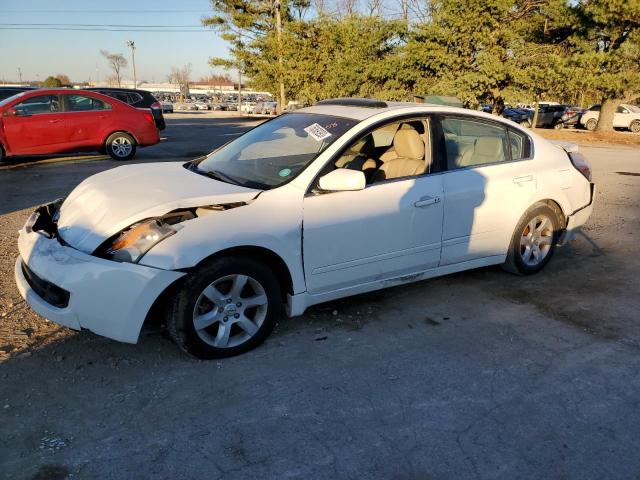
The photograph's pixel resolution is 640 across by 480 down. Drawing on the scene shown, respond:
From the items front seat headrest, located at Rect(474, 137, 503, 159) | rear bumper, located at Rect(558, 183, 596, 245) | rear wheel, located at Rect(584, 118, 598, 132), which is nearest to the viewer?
front seat headrest, located at Rect(474, 137, 503, 159)

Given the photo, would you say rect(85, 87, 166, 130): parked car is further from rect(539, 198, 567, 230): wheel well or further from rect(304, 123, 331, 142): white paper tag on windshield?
rect(539, 198, 567, 230): wheel well

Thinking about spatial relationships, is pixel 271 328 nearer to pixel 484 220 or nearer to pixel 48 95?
pixel 484 220

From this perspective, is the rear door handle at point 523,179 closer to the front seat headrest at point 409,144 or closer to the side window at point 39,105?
the front seat headrest at point 409,144

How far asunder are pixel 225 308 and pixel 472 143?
253 cm

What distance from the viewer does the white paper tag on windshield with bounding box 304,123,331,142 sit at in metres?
3.94

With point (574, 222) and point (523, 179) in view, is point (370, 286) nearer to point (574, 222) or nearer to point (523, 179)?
point (523, 179)

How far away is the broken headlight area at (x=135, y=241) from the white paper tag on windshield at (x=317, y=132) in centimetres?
136

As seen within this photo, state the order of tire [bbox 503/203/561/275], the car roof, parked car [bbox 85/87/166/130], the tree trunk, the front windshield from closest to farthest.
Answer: the front windshield → the car roof → tire [bbox 503/203/561/275] → parked car [bbox 85/87/166/130] → the tree trunk

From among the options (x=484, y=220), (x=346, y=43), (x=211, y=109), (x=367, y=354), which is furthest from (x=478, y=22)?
(x=211, y=109)

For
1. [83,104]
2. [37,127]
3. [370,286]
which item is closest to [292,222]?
[370,286]

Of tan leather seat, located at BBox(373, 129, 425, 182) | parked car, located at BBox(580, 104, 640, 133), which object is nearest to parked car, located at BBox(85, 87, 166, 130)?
tan leather seat, located at BBox(373, 129, 425, 182)

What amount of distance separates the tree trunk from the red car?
2153 cm

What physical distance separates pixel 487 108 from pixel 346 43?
27.7 feet

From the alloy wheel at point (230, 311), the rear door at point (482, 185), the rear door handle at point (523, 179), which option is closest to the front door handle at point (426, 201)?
the rear door at point (482, 185)
